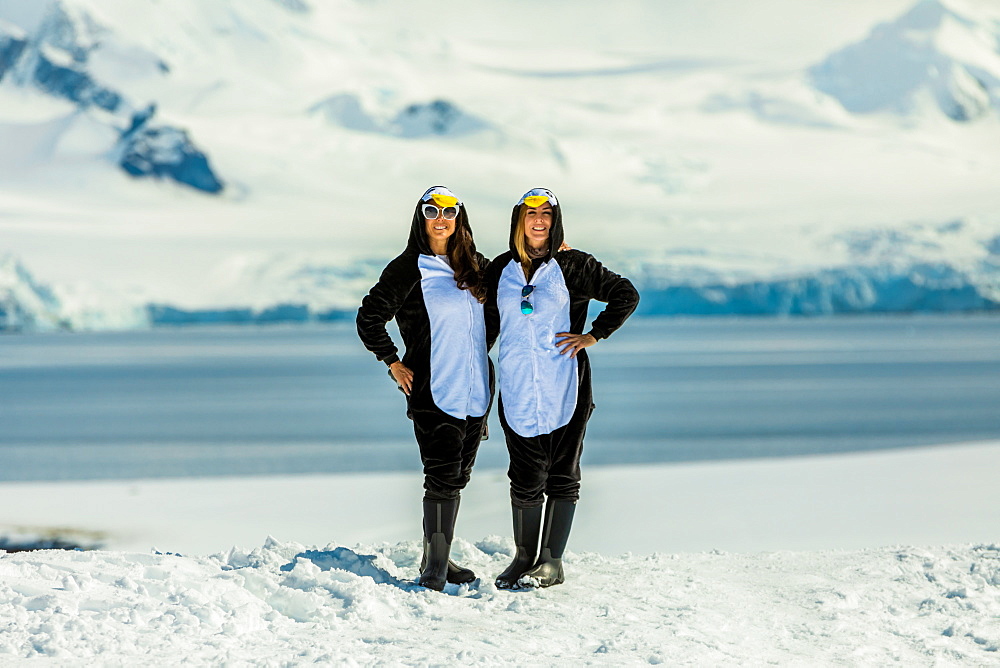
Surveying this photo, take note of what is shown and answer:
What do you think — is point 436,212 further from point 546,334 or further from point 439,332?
point 546,334

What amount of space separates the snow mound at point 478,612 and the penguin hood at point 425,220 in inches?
62.3

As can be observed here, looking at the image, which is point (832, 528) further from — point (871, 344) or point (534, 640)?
Result: point (871, 344)

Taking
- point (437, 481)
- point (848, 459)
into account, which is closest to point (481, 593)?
point (437, 481)

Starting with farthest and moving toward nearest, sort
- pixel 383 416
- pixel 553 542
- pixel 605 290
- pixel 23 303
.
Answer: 1. pixel 23 303
2. pixel 383 416
3. pixel 553 542
4. pixel 605 290

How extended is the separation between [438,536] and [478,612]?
1.75 feet

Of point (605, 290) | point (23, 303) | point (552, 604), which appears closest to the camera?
point (552, 604)

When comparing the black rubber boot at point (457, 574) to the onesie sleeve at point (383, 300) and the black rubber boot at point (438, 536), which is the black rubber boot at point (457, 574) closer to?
the black rubber boot at point (438, 536)

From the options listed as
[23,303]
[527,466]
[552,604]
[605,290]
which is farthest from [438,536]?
[23,303]

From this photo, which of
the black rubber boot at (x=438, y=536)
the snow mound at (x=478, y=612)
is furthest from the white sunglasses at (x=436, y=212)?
the snow mound at (x=478, y=612)

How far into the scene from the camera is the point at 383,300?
16.6 feet

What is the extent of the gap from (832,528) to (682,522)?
1165 millimetres

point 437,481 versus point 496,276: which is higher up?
point 496,276

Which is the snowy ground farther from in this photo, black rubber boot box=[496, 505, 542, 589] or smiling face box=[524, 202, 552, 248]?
smiling face box=[524, 202, 552, 248]

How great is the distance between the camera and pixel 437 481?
5145 mm
